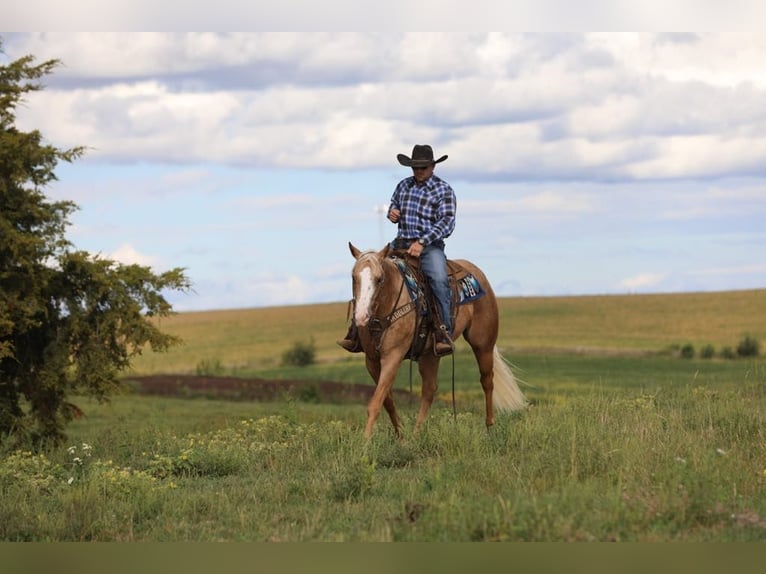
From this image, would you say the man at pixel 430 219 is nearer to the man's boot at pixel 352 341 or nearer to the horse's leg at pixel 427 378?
the man's boot at pixel 352 341

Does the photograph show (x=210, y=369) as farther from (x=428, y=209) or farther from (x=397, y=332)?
(x=397, y=332)

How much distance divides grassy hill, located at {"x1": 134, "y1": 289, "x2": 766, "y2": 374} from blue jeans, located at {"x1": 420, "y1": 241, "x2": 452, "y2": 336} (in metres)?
44.6

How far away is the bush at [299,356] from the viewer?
6248 cm

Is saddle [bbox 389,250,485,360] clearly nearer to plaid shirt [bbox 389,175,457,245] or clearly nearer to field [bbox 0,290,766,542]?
plaid shirt [bbox 389,175,457,245]

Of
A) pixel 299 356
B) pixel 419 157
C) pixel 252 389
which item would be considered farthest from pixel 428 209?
pixel 299 356

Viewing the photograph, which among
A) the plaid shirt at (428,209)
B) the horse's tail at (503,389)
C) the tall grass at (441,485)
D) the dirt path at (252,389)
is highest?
the plaid shirt at (428,209)

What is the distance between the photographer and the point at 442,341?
1351 centimetres

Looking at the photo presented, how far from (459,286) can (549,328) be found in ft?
202

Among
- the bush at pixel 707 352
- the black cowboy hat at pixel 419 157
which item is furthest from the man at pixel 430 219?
the bush at pixel 707 352

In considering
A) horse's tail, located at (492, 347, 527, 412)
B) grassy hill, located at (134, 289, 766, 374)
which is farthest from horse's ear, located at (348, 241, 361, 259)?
grassy hill, located at (134, 289, 766, 374)

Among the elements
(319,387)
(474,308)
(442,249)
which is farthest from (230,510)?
(319,387)

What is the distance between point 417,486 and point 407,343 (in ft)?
11.3

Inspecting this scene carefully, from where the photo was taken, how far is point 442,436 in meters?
11.9

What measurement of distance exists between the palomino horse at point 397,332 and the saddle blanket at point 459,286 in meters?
0.08
